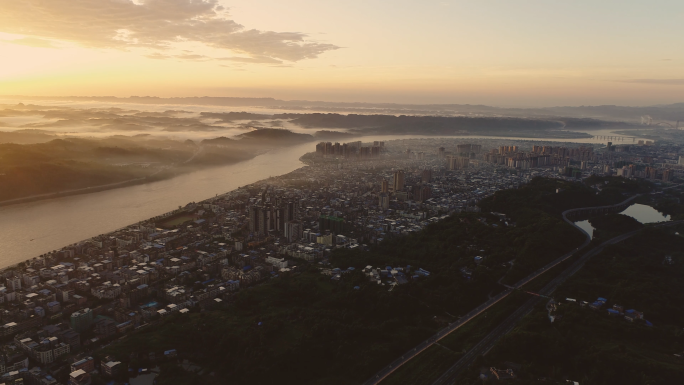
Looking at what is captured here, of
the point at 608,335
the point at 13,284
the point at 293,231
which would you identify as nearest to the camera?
the point at 608,335

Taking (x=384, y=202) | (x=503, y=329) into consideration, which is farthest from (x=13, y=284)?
(x=384, y=202)

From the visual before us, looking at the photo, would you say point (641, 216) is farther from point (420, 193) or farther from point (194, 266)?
point (194, 266)

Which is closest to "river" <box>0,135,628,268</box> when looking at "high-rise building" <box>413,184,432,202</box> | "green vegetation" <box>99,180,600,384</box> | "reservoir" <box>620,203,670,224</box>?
"green vegetation" <box>99,180,600,384</box>

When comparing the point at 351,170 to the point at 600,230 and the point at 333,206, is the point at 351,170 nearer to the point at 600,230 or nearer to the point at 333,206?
the point at 333,206

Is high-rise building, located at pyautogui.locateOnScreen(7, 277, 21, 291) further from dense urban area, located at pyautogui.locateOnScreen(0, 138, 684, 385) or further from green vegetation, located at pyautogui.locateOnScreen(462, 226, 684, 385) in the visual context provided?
green vegetation, located at pyautogui.locateOnScreen(462, 226, 684, 385)

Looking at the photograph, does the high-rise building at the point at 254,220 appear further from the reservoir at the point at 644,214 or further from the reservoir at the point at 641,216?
the reservoir at the point at 644,214

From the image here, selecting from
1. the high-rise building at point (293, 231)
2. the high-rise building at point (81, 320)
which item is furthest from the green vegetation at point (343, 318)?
the high-rise building at point (293, 231)

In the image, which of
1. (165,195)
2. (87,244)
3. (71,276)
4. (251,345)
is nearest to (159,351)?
(251,345)
